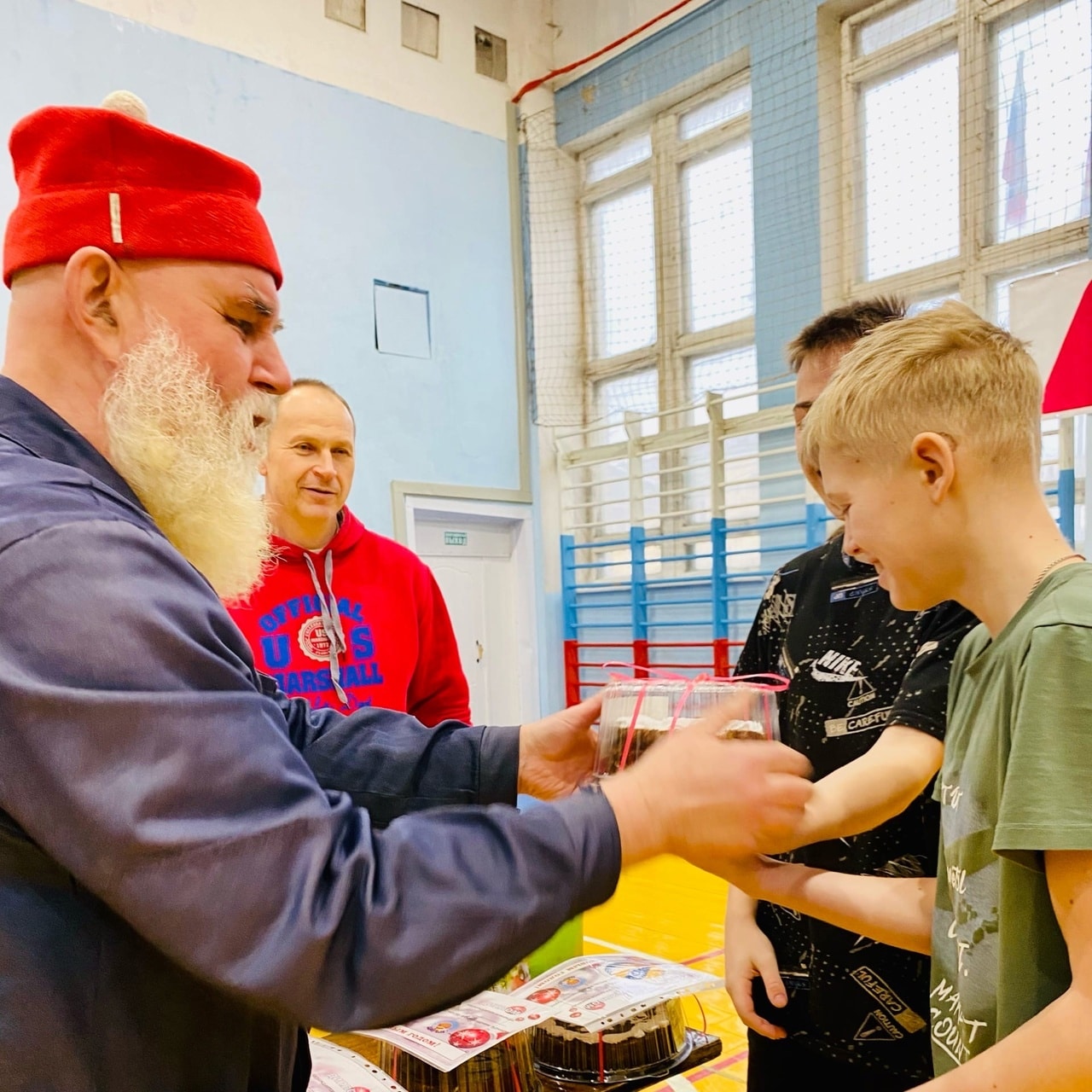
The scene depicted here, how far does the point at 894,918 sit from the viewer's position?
121cm

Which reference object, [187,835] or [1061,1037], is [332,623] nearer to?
[187,835]

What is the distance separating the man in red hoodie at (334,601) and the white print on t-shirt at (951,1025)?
1601 mm

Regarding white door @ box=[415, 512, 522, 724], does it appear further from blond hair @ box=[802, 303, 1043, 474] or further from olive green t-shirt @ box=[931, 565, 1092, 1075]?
olive green t-shirt @ box=[931, 565, 1092, 1075]

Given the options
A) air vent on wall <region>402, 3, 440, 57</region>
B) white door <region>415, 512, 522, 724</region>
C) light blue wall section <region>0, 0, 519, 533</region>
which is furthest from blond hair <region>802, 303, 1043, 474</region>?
air vent on wall <region>402, 3, 440, 57</region>

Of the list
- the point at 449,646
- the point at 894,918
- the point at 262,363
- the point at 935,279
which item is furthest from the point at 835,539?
the point at 935,279

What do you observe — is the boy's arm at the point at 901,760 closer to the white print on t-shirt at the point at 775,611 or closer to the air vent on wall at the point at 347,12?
the white print on t-shirt at the point at 775,611

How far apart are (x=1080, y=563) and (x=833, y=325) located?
30.5 inches

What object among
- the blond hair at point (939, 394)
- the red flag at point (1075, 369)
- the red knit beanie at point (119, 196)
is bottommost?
the blond hair at point (939, 394)

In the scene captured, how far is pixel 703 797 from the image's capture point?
851 mm

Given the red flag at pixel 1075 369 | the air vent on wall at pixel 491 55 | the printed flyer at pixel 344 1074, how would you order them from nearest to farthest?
the printed flyer at pixel 344 1074
the red flag at pixel 1075 369
the air vent on wall at pixel 491 55

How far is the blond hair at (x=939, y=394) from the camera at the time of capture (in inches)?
42.1

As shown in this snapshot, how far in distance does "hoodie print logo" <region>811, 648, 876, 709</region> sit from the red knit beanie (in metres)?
0.97

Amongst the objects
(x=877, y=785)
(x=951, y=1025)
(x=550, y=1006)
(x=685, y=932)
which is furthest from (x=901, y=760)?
(x=685, y=932)

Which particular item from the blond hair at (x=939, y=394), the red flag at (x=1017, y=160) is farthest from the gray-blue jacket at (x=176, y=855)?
the red flag at (x=1017, y=160)
